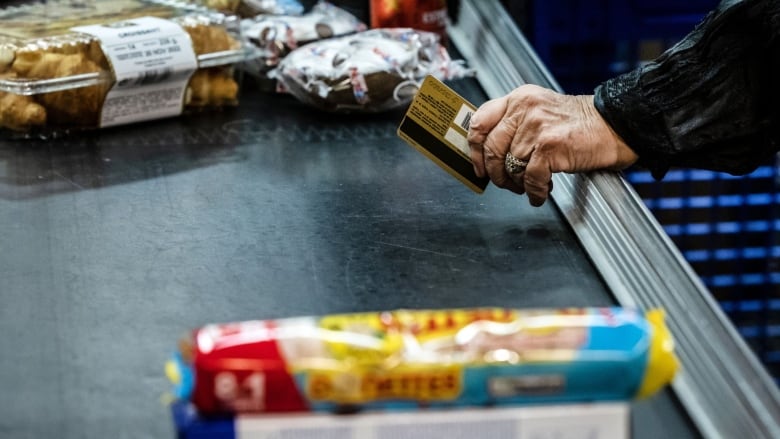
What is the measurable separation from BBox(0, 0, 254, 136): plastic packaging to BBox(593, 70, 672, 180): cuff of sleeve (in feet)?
2.21

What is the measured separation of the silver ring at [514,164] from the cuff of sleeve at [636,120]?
116 millimetres

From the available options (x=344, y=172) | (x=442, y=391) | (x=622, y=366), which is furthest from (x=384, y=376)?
(x=344, y=172)

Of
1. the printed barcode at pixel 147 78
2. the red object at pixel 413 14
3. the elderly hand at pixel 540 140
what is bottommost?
the red object at pixel 413 14

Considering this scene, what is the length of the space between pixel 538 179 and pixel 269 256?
34 centimetres

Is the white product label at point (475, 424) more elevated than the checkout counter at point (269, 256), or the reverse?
the white product label at point (475, 424)

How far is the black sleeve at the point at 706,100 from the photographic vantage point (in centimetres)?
136

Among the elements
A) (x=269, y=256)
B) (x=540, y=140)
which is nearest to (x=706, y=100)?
(x=540, y=140)

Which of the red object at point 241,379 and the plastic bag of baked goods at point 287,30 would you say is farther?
the plastic bag of baked goods at point 287,30

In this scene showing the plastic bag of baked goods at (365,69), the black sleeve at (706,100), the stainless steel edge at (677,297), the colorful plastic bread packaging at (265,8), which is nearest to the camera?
the stainless steel edge at (677,297)

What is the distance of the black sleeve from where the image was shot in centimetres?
136

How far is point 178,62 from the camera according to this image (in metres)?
1.73

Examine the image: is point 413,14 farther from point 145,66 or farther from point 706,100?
point 706,100

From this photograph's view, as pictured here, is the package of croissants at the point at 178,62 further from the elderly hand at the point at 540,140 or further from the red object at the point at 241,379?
the red object at the point at 241,379

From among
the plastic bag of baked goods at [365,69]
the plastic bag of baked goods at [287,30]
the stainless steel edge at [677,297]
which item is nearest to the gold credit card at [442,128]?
the stainless steel edge at [677,297]
